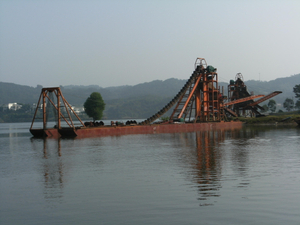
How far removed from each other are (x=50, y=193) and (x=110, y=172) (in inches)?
260

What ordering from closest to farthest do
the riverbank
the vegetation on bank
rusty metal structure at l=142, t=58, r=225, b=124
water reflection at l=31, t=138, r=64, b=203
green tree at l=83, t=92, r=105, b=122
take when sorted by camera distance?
1. water reflection at l=31, t=138, r=64, b=203
2. rusty metal structure at l=142, t=58, r=225, b=124
3. the riverbank
4. the vegetation on bank
5. green tree at l=83, t=92, r=105, b=122

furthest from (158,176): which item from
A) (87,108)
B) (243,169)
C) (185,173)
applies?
(87,108)

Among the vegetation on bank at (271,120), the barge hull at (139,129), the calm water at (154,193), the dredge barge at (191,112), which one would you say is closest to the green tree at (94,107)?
the dredge barge at (191,112)

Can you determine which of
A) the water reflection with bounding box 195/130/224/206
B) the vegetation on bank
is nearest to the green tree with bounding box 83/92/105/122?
the vegetation on bank

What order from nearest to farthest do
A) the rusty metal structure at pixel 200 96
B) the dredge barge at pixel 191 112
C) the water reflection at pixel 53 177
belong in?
the water reflection at pixel 53 177 < the dredge barge at pixel 191 112 < the rusty metal structure at pixel 200 96

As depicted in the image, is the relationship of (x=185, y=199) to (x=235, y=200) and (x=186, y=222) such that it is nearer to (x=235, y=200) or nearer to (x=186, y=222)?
(x=235, y=200)

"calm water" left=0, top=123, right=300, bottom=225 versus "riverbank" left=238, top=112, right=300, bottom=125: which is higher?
"riverbank" left=238, top=112, right=300, bottom=125

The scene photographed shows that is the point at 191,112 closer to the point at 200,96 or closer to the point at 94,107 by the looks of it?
the point at 200,96

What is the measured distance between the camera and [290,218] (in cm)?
1267

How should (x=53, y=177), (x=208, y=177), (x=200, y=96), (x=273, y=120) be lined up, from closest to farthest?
(x=208, y=177), (x=53, y=177), (x=200, y=96), (x=273, y=120)

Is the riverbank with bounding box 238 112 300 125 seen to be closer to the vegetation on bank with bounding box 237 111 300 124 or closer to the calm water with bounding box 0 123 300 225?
the vegetation on bank with bounding box 237 111 300 124

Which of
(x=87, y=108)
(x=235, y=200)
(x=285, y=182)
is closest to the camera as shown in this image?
(x=235, y=200)

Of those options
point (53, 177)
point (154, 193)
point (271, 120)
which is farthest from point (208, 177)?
point (271, 120)

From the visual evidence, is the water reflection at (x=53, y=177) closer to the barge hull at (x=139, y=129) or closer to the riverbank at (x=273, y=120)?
the barge hull at (x=139, y=129)
